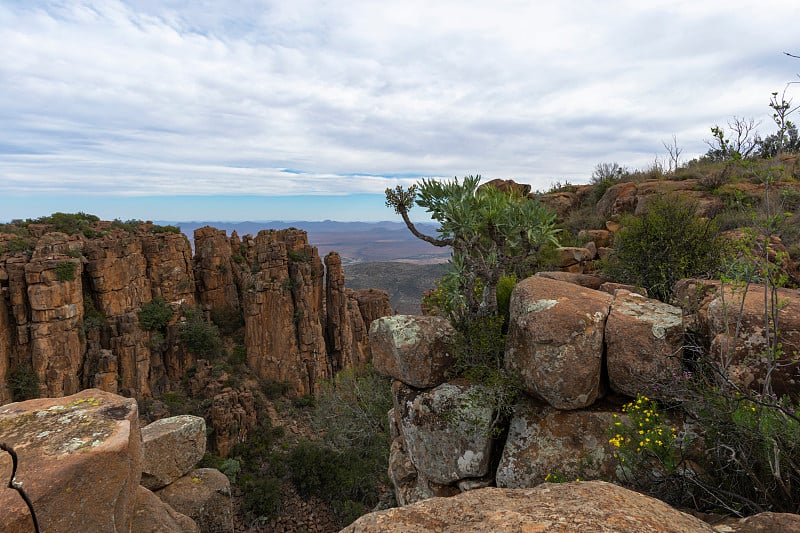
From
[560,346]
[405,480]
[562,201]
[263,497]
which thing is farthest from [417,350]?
[263,497]

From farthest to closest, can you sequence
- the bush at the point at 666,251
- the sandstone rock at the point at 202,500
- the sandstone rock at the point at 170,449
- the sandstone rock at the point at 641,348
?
the bush at the point at 666,251
the sandstone rock at the point at 170,449
the sandstone rock at the point at 202,500
the sandstone rock at the point at 641,348

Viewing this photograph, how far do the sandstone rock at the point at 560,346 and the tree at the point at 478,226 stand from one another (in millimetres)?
1056

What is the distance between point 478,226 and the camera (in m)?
7.40

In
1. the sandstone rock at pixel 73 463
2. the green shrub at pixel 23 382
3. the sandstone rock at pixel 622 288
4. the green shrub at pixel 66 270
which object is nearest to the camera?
the sandstone rock at pixel 73 463

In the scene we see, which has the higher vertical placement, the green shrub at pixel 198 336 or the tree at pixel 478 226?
the tree at pixel 478 226

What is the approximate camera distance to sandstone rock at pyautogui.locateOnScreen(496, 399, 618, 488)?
20.0 ft

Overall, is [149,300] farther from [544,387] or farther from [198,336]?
[544,387]

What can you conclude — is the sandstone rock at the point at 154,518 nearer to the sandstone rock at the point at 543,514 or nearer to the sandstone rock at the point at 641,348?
the sandstone rock at the point at 543,514

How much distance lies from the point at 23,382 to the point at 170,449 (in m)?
36.6

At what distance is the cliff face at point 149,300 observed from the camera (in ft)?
106

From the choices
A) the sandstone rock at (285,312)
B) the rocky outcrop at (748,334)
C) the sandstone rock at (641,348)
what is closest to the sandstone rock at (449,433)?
the sandstone rock at (641,348)

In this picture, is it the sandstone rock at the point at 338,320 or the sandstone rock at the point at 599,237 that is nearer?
the sandstone rock at the point at 599,237

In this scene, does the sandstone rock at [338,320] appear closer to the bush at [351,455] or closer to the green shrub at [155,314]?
the green shrub at [155,314]

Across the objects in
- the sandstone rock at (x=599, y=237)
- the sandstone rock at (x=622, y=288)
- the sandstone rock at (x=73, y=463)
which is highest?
the sandstone rock at (x=599, y=237)
